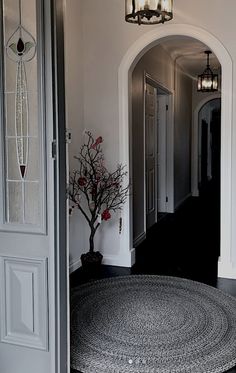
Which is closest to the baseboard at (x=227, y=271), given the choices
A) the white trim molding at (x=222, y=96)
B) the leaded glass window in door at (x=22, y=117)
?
the white trim molding at (x=222, y=96)

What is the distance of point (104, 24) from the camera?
14.5ft

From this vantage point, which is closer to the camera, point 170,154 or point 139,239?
point 139,239

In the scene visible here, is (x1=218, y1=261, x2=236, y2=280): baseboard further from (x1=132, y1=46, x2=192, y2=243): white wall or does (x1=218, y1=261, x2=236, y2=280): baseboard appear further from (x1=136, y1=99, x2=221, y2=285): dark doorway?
(x1=132, y1=46, x2=192, y2=243): white wall

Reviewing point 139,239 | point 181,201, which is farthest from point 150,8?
point 181,201

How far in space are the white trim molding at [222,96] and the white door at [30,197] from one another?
235 centimetres

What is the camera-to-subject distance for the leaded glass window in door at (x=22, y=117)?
205 cm

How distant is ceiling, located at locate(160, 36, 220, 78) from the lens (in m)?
6.32

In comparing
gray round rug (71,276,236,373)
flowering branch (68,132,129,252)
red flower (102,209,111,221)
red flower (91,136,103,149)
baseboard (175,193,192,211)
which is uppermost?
red flower (91,136,103,149)

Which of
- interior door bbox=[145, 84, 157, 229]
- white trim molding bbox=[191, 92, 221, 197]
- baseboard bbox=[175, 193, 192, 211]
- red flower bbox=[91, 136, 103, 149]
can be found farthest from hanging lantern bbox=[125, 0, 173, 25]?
white trim molding bbox=[191, 92, 221, 197]

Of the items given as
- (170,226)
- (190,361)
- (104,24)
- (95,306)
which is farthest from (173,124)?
(190,361)

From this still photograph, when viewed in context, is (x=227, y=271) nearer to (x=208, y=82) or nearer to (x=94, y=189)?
(x=94, y=189)

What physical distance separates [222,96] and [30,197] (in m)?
2.63

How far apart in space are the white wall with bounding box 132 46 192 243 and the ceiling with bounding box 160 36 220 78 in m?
0.12

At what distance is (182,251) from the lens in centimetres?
516
